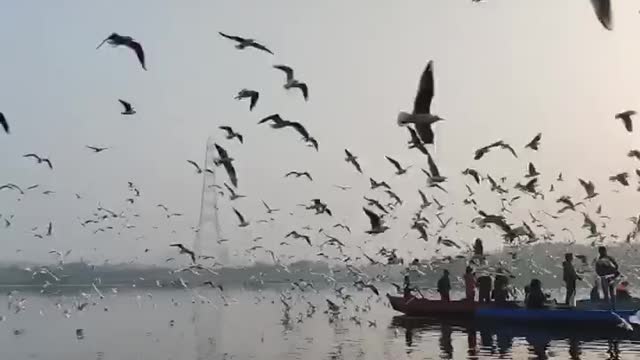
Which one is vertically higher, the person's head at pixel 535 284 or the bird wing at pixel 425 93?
the bird wing at pixel 425 93

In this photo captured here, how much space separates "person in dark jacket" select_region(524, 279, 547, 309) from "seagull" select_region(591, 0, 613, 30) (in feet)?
A: 81.6

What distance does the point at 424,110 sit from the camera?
51.5ft

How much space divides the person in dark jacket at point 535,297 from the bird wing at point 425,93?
65.4ft

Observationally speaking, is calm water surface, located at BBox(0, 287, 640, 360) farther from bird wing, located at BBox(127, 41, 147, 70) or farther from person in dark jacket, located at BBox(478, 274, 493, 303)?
bird wing, located at BBox(127, 41, 147, 70)

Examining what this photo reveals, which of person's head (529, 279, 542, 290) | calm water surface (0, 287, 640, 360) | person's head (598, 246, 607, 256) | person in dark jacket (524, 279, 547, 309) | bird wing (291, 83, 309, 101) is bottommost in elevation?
calm water surface (0, 287, 640, 360)

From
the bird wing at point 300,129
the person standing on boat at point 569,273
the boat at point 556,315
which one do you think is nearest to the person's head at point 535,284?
the boat at point 556,315

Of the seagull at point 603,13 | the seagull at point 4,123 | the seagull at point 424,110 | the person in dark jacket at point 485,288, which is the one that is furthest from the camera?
the person in dark jacket at point 485,288

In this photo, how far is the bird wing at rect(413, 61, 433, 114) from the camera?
603 inches

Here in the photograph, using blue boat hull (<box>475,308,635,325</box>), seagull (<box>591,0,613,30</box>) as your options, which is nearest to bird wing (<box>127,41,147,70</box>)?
seagull (<box>591,0,613,30</box>)

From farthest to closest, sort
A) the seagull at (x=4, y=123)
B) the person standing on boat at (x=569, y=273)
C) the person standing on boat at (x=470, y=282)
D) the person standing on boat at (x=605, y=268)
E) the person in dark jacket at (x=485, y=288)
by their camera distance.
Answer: the person standing on boat at (x=470, y=282)
the person in dark jacket at (x=485, y=288)
the person standing on boat at (x=569, y=273)
the person standing on boat at (x=605, y=268)
the seagull at (x=4, y=123)

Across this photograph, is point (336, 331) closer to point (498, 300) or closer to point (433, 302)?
point (433, 302)

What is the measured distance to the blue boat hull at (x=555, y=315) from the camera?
30.9m

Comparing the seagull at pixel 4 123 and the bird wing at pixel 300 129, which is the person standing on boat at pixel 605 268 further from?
the seagull at pixel 4 123

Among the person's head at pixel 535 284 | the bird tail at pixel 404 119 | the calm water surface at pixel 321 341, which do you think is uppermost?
the bird tail at pixel 404 119
